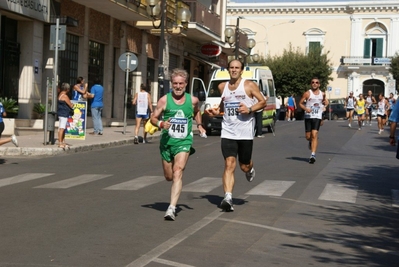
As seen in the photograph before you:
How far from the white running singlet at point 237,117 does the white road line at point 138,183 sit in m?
2.69

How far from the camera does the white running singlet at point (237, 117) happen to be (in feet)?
35.0

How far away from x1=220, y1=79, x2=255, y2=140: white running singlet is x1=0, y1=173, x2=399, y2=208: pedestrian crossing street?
1768mm

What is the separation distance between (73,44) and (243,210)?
20.0 meters

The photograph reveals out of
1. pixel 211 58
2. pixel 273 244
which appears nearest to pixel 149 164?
pixel 273 244

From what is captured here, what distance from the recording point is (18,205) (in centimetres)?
1086

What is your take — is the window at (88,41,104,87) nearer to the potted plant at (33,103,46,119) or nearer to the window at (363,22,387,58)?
the potted plant at (33,103,46,119)

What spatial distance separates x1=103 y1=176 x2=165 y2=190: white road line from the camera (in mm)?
12961

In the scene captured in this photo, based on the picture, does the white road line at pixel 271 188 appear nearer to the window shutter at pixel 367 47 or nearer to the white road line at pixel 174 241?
the white road line at pixel 174 241

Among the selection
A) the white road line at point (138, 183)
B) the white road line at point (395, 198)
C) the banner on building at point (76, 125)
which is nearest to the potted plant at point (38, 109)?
the banner on building at point (76, 125)

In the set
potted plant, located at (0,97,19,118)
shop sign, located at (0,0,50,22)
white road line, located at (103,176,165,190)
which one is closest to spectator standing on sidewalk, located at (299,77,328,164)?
white road line, located at (103,176,165,190)

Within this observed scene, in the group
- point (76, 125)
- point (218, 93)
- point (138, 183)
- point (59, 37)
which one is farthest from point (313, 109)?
point (218, 93)

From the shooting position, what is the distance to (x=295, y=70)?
256 feet

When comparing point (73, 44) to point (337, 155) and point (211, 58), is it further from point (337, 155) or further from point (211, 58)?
point (211, 58)

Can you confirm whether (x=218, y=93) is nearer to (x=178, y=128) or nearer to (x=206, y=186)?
(x=206, y=186)
